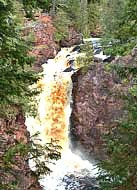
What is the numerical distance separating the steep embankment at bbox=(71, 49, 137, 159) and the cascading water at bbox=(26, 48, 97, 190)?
58cm

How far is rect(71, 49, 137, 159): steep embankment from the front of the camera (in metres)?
21.4

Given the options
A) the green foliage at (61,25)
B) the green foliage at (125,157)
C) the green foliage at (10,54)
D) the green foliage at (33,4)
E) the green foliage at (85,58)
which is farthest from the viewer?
the green foliage at (61,25)

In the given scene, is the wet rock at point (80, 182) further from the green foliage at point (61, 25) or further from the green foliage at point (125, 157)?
the green foliage at point (61, 25)

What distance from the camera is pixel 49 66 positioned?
88.4 feet

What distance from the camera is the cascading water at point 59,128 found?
1894 cm

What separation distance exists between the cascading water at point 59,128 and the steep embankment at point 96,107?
58cm

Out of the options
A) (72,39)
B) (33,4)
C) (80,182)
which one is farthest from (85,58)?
(33,4)

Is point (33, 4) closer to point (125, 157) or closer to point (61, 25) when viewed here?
point (125, 157)

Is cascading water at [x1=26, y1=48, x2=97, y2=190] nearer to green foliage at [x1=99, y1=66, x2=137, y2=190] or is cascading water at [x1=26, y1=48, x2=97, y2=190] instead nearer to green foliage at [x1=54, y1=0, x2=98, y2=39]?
green foliage at [x1=54, y1=0, x2=98, y2=39]

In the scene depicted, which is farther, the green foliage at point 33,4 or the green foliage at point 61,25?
the green foliage at point 61,25

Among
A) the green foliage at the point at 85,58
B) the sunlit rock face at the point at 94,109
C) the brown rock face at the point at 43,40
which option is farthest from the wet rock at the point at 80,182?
the brown rock face at the point at 43,40

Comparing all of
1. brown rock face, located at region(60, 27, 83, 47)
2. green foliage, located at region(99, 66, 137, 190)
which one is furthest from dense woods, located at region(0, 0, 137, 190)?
brown rock face, located at region(60, 27, 83, 47)

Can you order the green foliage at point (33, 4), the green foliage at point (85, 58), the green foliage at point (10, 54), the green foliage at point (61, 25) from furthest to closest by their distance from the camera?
1. the green foliage at point (61, 25)
2. the green foliage at point (85, 58)
3. the green foliage at point (33, 4)
4. the green foliage at point (10, 54)

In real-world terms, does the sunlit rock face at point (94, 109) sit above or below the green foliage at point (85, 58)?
below
